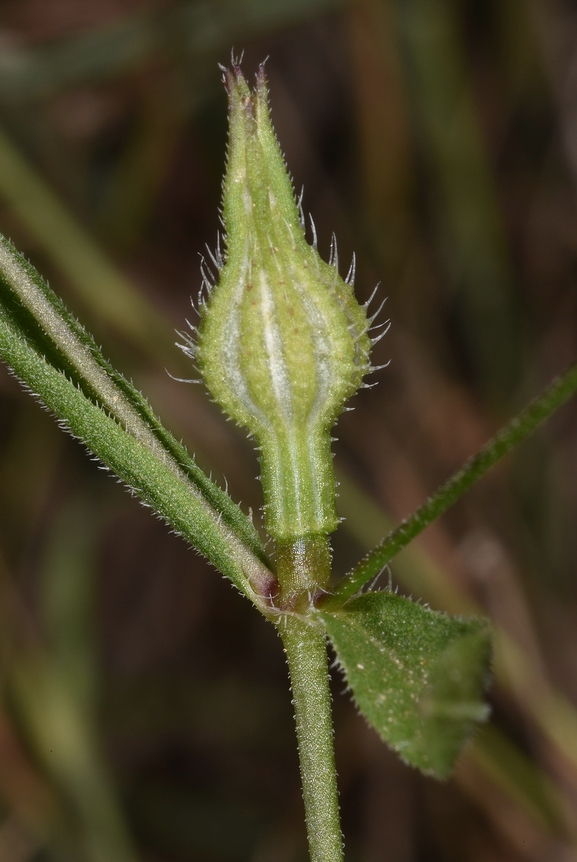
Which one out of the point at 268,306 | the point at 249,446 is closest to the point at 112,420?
the point at 268,306

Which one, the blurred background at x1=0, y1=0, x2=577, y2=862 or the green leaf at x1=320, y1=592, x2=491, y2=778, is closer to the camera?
the green leaf at x1=320, y1=592, x2=491, y2=778

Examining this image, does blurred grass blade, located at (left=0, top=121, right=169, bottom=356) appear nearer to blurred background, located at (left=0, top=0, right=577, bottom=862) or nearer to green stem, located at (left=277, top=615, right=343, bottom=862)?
blurred background, located at (left=0, top=0, right=577, bottom=862)

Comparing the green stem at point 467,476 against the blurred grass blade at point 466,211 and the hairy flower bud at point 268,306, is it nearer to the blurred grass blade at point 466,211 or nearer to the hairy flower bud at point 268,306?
the hairy flower bud at point 268,306

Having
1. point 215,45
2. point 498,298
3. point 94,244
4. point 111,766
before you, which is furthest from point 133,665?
point 215,45

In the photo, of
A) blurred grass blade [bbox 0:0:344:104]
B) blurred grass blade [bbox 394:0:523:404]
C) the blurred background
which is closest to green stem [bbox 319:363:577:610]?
the blurred background

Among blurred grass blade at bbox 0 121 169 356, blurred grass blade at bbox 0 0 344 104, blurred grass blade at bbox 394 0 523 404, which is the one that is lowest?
blurred grass blade at bbox 0 121 169 356

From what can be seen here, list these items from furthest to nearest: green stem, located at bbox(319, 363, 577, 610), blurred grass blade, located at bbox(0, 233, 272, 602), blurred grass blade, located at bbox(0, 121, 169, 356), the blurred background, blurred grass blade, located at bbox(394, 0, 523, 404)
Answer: blurred grass blade, located at bbox(394, 0, 523, 404)
the blurred background
blurred grass blade, located at bbox(0, 121, 169, 356)
blurred grass blade, located at bbox(0, 233, 272, 602)
green stem, located at bbox(319, 363, 577, 610)
